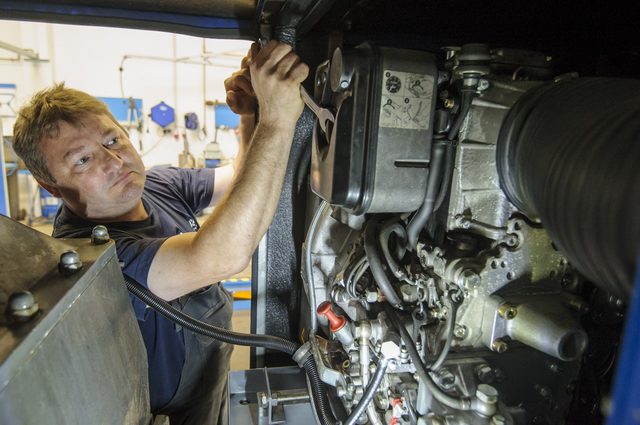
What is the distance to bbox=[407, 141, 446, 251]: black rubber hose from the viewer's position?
0.69 metres

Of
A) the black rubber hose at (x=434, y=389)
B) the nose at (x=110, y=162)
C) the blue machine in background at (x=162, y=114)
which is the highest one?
the blue machine in background at (x=162, y=114)

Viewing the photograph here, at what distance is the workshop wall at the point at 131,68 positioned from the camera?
3.91 m

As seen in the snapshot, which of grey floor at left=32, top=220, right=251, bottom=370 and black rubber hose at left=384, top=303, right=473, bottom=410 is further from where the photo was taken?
grey floor at left=32, top=220, right=251, bottom=370

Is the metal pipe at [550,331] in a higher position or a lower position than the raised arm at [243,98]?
lower

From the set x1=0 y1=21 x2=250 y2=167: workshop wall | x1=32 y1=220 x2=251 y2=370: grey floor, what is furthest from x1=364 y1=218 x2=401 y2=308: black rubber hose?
x1=0 y1=21 x2=250 y2=167: workshop wall

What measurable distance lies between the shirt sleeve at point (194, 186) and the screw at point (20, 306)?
117 centimetres

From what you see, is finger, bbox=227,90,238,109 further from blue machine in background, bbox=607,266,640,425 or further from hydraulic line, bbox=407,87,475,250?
blue machine in background, bbox=607,266,640,425

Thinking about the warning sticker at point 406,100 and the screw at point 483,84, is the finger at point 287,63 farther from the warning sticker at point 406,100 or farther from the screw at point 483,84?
the screw at point 483,84

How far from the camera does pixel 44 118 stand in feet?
3.68

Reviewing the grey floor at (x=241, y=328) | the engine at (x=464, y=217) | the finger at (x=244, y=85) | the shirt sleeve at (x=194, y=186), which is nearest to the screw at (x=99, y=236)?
the engine at (x=464, y=217)

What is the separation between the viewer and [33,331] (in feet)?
1.29

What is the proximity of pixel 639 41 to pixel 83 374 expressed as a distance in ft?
3.77

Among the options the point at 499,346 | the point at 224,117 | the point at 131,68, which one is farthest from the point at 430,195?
the point at 131,68

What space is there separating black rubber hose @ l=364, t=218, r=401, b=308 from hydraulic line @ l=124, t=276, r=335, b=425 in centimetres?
34
